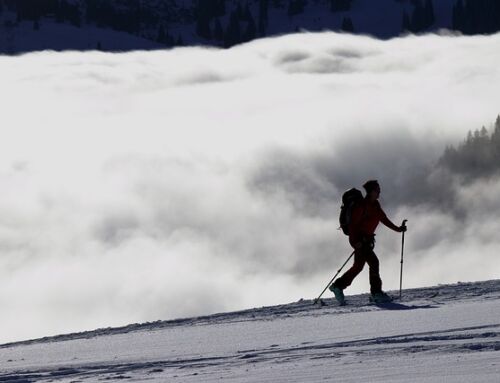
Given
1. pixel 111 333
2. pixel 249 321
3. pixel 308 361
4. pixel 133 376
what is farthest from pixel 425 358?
pixel 111 333

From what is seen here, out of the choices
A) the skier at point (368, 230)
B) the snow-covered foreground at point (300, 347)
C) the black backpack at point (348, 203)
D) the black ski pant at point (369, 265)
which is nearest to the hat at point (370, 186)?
the skier at point (368, 230)

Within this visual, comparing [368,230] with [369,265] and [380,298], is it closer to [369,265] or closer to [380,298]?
[369,265]

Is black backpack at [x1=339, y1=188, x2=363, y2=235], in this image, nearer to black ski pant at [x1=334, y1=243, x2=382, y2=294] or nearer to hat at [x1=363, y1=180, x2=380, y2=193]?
hat at [x1=363, y1=180, x2=380, y2=193]

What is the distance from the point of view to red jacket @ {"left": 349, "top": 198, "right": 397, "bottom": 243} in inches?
631

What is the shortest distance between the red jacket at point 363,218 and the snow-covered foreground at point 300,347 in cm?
95

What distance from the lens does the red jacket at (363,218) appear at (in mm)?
16031

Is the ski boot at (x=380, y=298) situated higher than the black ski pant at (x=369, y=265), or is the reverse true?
the black ski pant at (x=369, y=265)

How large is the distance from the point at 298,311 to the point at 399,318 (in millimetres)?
2504

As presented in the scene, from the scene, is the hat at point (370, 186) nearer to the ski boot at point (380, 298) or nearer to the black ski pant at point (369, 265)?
the black ski pant at point (369, 265)

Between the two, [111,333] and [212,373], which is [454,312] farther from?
[111,333]

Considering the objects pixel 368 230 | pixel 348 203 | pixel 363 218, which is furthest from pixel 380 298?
pixel 348 203

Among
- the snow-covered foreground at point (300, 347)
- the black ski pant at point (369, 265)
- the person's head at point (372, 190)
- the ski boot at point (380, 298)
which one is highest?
the person's head at point (372, 190)

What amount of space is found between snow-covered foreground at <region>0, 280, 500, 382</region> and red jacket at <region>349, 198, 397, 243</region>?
953 mm

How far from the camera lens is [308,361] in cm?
1118
